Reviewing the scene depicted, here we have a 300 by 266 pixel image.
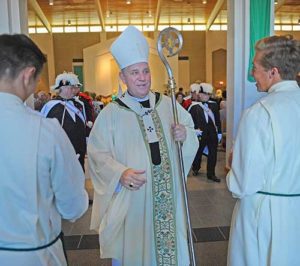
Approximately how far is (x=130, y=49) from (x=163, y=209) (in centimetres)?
88

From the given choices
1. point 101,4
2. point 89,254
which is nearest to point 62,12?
point 101,4

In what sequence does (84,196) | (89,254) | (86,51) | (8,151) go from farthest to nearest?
(86,51) < (89,254) < (84,196) < (8,151)

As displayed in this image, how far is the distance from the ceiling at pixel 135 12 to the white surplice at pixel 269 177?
1406 cm

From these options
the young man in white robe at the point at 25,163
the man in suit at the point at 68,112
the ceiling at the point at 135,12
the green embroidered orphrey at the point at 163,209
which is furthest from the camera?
the ceiling at the point at 135,12

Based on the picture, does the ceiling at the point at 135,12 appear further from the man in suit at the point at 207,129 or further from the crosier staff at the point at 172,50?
the crosier staff at the point at 172,50

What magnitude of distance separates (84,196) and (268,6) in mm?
4716

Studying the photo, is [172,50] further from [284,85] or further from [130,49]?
[284,85]

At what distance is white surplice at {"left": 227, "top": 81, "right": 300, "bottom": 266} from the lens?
1.64 metres

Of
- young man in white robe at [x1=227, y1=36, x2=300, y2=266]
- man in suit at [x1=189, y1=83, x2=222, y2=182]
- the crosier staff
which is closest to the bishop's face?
the crosier staff

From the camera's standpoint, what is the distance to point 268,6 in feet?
17.2

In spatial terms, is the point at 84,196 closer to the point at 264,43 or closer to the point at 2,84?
the point at 2,84

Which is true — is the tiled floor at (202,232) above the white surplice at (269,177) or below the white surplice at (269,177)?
below

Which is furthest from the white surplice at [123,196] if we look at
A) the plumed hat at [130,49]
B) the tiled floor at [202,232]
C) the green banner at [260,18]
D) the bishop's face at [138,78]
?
the green banner at [260,18]

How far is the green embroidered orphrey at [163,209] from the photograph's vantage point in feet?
6.89
